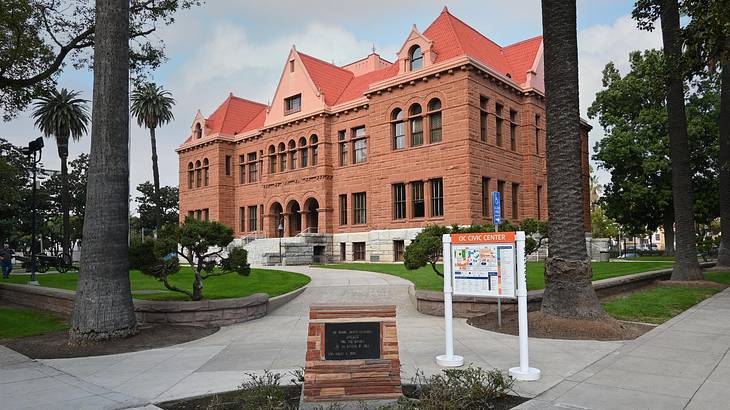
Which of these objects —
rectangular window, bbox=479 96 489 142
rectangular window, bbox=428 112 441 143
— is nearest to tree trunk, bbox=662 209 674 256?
rectangular window, bbox=479 96 489 142

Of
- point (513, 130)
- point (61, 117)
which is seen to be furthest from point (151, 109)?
point (513, 130)

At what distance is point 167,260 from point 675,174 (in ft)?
56.8

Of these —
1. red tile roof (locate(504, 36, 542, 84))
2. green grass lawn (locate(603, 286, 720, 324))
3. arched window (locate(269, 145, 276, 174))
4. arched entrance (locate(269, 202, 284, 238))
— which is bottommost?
green grass lawn (locate(603, 286, 720, 324))

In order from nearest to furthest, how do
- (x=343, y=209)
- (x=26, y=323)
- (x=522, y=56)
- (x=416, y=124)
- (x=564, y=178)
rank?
(x=564, y=178) < (x=26, y=323) < (x=416, y=124) < (x=522, y=56) < (x=343, y=209)

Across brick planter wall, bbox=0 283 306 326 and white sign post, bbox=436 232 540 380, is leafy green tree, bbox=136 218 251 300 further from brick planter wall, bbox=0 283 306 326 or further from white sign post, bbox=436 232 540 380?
white sign post, bbox=436 232 540 380

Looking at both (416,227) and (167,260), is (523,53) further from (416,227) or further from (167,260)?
(167,260)

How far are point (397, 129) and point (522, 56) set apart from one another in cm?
1061

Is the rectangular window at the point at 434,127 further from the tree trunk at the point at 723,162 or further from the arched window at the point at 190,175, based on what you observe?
the arched window at the point at 190,175

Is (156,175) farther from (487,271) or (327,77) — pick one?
(487,271)

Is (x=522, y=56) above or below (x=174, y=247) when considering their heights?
above

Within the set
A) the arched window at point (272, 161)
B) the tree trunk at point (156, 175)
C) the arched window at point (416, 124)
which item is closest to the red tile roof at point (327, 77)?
the arched window at point (272, 161)

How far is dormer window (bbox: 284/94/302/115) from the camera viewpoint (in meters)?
41.2

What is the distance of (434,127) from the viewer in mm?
31547

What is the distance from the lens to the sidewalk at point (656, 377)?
5695 mm
